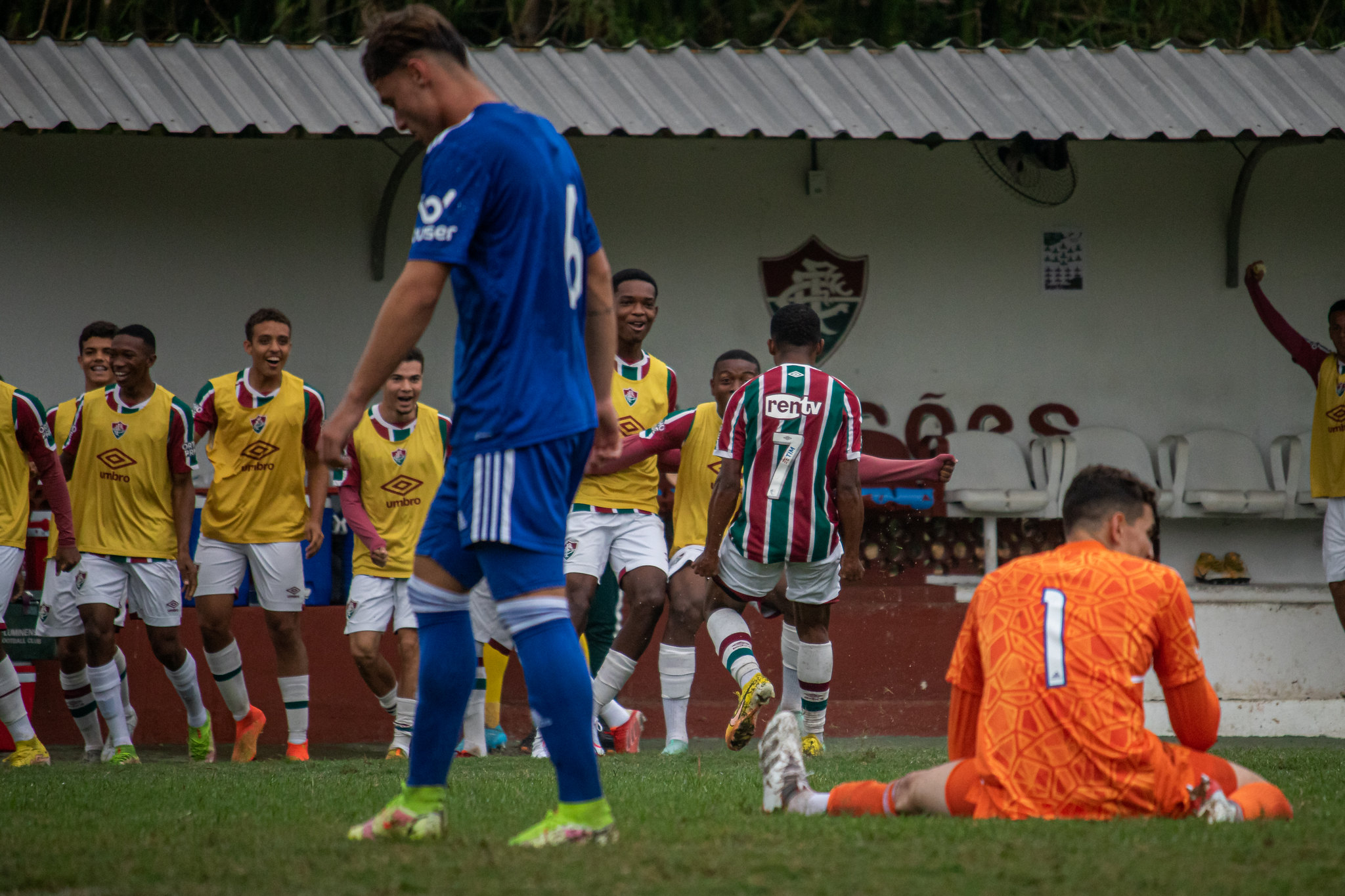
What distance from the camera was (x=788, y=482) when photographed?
6.67 meters

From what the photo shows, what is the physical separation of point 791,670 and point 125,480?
3.70 metres

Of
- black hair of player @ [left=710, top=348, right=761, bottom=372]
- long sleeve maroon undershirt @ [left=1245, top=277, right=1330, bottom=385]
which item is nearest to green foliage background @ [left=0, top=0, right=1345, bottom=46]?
long sleeve maroon undershirt @ [left=1245, top=277, right=1330, bottom=385]

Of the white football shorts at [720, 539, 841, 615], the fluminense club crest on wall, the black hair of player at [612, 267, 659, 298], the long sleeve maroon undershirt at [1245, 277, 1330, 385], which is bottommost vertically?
the white football shorts at [720, 539, 841, 615]

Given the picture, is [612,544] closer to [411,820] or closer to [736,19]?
[411,820]

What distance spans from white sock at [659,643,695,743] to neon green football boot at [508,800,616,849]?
4.18 metres

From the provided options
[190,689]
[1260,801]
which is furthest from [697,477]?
[1260,801]

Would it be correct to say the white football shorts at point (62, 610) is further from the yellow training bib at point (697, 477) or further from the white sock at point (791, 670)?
the white sock at point (791, 670)

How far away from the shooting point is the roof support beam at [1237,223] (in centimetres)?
1009

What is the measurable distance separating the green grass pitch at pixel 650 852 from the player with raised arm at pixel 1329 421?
145 inches

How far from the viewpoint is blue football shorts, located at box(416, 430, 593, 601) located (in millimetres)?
3379

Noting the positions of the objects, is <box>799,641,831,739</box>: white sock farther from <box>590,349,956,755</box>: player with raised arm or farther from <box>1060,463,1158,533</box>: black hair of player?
<box>1060,463,1158,533</box>: black hair of player

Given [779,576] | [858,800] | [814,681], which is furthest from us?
[814,681]

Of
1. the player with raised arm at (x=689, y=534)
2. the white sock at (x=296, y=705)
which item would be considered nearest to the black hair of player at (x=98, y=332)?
the white sock at (x=296, y=705)

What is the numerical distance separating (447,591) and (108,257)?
279 inches
